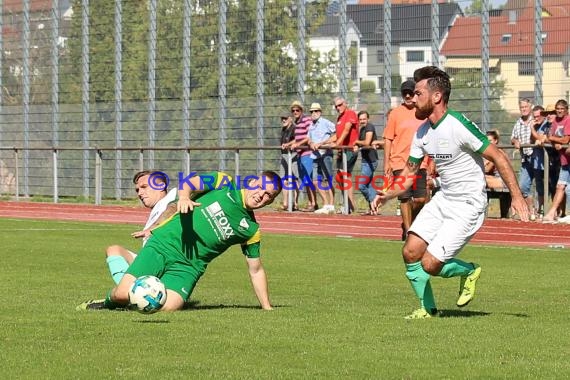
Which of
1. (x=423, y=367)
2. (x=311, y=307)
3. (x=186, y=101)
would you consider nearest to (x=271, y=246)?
(x=311, y=307)

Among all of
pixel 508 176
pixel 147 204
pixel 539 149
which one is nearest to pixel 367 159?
pixel 539 149

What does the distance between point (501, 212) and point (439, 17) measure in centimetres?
488

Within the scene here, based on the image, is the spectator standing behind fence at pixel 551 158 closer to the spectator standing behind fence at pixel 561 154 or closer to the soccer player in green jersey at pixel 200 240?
the spectator standing behind fence at pixel 561 154

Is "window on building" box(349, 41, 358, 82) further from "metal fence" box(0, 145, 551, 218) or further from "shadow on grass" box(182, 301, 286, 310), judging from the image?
"shadow on grass" box(182, 301, 286, 310)

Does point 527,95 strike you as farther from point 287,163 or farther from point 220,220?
point 220,220

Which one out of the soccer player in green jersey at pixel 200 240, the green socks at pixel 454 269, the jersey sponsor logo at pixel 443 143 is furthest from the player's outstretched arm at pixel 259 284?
the jersey sponsor logo at pixel 443 143

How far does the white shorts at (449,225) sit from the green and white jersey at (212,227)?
4.51 feet

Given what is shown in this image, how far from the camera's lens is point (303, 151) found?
1041 inches

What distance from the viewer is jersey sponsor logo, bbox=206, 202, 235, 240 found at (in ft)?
35.1

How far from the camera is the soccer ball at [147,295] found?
971 cm

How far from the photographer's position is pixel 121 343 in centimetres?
838

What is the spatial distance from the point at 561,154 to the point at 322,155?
5429 mm

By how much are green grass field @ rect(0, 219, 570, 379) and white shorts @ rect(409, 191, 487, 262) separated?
54 cm

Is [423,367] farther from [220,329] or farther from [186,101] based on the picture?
[186,101]
